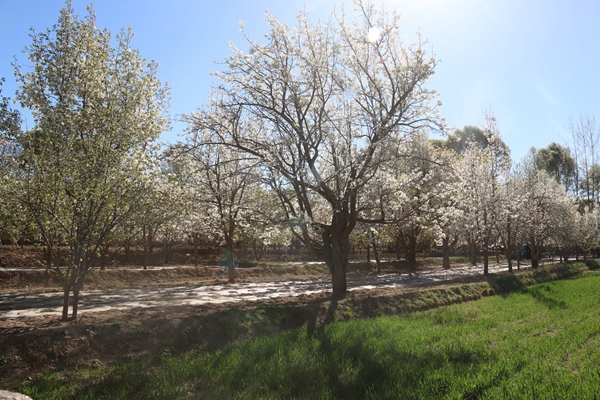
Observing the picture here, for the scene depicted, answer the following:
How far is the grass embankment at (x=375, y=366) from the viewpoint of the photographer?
5562 mm

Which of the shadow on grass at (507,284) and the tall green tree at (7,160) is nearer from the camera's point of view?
the tall green tree at (7,160)

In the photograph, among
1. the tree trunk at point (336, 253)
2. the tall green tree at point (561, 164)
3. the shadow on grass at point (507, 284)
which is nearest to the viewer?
the tree trunk at point (336, 253)

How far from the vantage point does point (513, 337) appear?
8414 mm

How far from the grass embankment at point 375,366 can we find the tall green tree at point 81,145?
10.7 feet

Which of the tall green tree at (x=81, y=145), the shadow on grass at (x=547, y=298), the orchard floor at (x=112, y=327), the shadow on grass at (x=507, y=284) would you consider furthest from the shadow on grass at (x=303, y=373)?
the shadow on grass at (x=507, y=284)

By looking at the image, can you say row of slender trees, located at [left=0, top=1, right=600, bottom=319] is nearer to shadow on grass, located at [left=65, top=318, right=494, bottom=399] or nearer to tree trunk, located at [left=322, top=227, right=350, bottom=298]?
tree trunk, located at [left=322, top=227, right=350, bottom=298]

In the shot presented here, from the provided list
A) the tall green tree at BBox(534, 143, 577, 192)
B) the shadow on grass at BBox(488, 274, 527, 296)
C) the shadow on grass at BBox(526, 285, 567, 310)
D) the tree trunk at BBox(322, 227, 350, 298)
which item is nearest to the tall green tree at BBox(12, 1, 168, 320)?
the tree trunk at BBox(322, 227, 350, 298)

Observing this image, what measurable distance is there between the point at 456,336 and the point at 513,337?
3.55 ft

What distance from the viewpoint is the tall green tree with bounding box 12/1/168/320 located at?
8602 millimetres

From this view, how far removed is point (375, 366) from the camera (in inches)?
258

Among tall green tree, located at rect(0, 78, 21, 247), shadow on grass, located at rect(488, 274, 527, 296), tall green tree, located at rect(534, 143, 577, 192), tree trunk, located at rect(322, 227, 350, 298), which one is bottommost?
shadow on grass, located at rect(488, 274, 527, 296)

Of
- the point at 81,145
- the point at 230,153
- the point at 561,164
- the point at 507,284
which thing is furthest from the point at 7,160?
the point at 561,164

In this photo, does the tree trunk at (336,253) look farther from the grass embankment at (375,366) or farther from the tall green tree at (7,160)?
the tall green tree at (7,160)

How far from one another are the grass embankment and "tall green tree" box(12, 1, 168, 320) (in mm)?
3250
